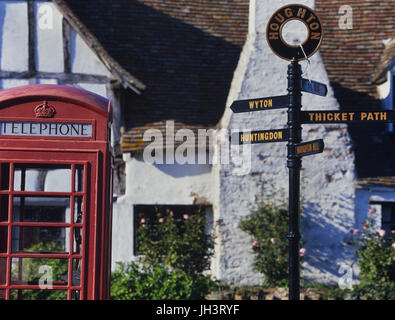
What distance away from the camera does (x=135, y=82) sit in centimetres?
1302

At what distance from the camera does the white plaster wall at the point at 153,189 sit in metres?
12.7

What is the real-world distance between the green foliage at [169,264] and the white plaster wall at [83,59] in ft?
10.2

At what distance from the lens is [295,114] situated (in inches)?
266

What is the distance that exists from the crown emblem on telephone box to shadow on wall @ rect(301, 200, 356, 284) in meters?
6.88

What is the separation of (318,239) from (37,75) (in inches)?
238

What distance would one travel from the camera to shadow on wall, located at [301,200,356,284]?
1219 centimetres

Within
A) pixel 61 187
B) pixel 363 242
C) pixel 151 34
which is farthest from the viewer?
pixel 151 34

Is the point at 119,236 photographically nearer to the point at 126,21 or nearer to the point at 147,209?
the point at 147,209

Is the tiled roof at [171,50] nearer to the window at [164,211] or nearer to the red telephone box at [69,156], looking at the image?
the window at [164,211]

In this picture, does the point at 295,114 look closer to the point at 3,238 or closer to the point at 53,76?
the point at 3,238

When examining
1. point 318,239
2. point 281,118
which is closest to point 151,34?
point 281,118

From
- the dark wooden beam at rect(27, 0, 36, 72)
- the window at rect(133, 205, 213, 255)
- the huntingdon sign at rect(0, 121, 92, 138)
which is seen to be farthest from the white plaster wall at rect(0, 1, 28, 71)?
the huntingdon sign at rect(0, 121, 92, 138)

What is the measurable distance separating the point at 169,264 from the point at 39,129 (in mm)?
5902

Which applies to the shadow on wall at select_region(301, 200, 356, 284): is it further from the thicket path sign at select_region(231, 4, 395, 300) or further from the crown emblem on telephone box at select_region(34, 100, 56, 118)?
the crown emblem on telephone box at select_region(34, 100, 56, 118)
